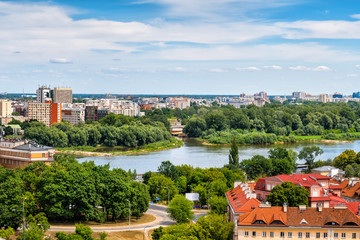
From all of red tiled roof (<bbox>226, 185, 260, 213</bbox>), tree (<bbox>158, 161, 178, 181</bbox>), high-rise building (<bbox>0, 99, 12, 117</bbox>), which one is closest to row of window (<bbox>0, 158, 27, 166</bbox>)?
tree (<bbox>158, 161, 178, 181</bbox>)

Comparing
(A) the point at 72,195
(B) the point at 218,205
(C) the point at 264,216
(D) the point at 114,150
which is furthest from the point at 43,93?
(C) the point at 264,216

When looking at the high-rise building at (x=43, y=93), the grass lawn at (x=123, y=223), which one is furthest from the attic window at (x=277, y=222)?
the high-rise building at (x=43, y=93)

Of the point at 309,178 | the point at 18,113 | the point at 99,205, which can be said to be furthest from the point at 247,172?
the point at 18,113

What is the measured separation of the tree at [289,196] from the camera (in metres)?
19.5

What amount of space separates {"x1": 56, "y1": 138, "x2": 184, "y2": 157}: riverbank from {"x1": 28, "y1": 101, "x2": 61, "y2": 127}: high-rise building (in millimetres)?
17236

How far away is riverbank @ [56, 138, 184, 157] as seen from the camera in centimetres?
4562

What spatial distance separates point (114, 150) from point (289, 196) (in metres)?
30.4

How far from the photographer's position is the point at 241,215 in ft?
56.1

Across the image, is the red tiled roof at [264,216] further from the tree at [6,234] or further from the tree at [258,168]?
the tree at [258,168]

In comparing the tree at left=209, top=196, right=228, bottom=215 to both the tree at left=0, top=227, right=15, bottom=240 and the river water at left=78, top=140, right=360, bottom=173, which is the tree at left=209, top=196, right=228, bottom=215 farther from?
the river water at left=78, top=140, right=360, bottom=173

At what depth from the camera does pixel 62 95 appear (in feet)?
342

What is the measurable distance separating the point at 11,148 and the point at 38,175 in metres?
5.17

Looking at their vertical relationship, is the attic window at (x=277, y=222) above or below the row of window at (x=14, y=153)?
below

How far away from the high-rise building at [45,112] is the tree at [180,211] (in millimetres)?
47571
